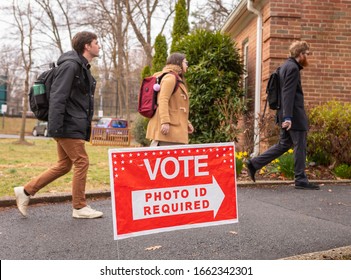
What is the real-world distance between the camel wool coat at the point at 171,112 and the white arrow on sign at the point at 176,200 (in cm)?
157

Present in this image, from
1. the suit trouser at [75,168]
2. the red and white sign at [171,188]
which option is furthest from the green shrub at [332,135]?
the suit trouser at [75,168]

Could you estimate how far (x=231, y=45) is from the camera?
10.7 metres

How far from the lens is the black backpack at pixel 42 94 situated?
4.60m

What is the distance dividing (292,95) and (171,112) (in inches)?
79.9

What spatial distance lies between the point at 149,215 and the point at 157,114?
2.04 metres

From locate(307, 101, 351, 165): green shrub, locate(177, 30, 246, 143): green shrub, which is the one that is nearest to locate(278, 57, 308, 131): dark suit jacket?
locate(307, 101, 351, 165): green shrub

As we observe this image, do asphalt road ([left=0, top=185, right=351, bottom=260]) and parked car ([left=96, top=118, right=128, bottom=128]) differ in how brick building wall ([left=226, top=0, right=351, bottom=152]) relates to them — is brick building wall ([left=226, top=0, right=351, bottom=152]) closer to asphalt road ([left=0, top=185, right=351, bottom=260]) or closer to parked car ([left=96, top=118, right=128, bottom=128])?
asphalt road ([left=0, top=185, right=351, bottom=260])

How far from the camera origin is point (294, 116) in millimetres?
6379

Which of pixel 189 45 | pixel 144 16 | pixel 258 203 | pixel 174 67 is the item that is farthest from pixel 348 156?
pixel 144 16

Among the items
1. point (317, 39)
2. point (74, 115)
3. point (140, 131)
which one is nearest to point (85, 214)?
point (74, 115)

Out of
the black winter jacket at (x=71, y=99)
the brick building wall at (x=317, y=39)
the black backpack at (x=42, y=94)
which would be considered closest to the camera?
the black winter jacket at (x=71, y=99)

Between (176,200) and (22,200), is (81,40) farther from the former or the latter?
(176,200)

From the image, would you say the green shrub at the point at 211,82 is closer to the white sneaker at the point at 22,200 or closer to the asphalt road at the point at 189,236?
the asphalt road at the point at 189,236

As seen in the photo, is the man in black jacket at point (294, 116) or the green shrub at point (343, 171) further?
the green shrub at point (343, 171)
